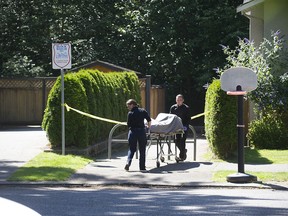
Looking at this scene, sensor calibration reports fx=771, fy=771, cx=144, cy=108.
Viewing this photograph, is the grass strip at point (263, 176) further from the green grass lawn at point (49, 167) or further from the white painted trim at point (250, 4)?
the white painted trim at point (250, 4)

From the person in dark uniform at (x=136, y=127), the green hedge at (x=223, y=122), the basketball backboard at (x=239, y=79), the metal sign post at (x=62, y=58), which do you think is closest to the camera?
the basketball backboard at (x=239, y=79)

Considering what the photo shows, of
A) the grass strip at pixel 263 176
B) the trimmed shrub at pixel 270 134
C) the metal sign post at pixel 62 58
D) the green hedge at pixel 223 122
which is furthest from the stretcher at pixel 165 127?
the trimmed shrub at pixel 270 134

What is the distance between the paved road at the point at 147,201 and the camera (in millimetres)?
11320

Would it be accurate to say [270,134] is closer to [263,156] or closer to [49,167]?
[263,156]

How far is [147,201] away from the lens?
494 inches

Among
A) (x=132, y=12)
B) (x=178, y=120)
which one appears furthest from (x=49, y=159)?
(x=132, y=12)

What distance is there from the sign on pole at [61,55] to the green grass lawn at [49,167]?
88.7 inches

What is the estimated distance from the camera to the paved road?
1132cm

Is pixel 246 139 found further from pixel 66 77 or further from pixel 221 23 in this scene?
pixel 221 23

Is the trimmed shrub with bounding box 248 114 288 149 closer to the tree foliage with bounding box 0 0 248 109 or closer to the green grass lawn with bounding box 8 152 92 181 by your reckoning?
the green grass lawn with bounding box 8 152 92 181

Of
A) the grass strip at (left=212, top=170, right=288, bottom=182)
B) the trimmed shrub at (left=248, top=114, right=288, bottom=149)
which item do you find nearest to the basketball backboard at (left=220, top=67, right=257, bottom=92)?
the grass strip at (left=212, top=170, right=288, bottom=182)

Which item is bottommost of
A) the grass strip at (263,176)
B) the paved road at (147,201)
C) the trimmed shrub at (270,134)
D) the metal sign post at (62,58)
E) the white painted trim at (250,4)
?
the paved road at (147,201)

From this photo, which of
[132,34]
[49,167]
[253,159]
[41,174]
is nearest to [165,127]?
[253,159]

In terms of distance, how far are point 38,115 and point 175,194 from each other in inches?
848
